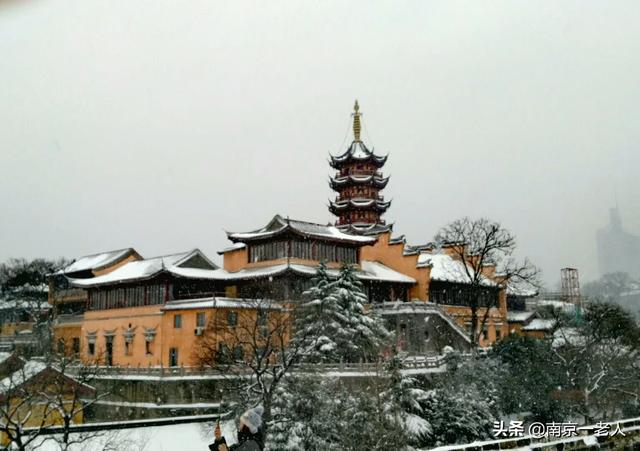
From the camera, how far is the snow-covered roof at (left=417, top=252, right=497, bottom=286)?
41062 mm

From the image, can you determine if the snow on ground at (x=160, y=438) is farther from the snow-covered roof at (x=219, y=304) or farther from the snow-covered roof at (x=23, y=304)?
the snow-covered roof at (x=23, y=304)

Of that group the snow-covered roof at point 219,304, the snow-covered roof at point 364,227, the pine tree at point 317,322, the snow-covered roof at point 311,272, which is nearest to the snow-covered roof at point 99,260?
the snow-covered roof at point 311,272

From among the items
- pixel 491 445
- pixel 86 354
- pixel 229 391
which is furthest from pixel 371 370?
pixel 86 354

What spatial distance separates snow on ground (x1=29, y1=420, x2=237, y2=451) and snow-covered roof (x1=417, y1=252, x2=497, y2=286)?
20.1 meters

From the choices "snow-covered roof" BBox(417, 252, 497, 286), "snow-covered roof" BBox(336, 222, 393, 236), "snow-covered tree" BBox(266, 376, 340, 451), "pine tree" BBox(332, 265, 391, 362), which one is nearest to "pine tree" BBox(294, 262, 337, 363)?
"pine tree" BBox(332, 265, 391, 362)

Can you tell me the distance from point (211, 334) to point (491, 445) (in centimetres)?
2042

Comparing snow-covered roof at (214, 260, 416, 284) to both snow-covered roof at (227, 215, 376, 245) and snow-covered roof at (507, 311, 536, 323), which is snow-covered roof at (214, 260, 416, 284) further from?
snow-covered roof at (507, 311, 536, 323)

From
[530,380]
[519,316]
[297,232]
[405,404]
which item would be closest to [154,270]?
[297,232]

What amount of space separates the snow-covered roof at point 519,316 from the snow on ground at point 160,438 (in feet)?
94.5

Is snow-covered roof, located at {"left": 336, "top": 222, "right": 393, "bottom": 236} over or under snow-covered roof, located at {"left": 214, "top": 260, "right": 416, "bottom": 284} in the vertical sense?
over

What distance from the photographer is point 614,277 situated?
342ft

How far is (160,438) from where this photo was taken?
22.9 m

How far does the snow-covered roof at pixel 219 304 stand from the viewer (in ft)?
97.5

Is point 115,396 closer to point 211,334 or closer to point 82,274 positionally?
point 211,334
